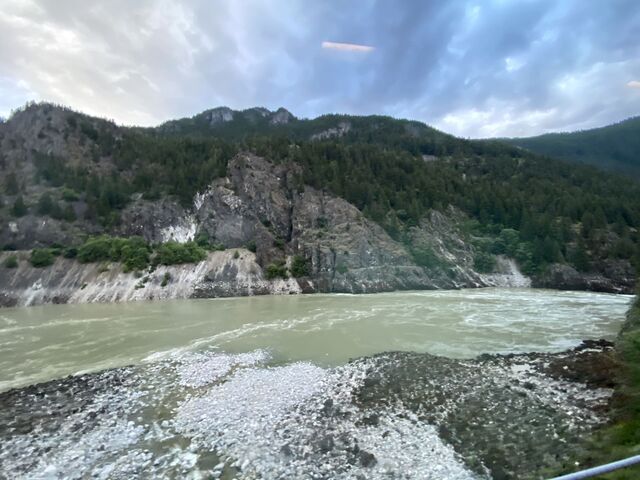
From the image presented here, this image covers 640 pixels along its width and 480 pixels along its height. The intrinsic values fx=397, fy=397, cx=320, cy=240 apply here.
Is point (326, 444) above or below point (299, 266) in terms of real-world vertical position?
below

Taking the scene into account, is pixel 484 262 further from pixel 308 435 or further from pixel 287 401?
pixel 308 435

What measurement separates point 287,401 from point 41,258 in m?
67.2

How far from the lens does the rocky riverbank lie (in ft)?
36.8

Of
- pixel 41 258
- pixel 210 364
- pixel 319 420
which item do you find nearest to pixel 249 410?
pixel 319 420

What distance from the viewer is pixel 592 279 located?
64188 millimetres

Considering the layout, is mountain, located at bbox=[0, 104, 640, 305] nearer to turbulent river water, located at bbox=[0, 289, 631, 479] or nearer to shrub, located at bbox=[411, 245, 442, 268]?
shrub, located at bbox=[411, 245, 442, 268]

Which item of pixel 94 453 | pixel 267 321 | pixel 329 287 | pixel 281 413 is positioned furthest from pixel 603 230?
pixel 94 453

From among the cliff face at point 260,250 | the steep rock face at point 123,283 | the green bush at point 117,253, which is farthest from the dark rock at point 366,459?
the green bush at point 117,253

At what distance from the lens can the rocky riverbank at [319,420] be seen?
11211 millimetres

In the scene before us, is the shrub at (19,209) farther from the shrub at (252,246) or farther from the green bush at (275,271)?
the green bush at (275,271)

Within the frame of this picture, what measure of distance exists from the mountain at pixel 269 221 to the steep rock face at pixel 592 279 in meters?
0.25

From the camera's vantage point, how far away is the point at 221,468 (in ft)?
36.9

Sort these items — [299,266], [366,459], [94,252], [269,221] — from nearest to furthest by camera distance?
[366,459]
[94,252]
[299,266]
[269,221]

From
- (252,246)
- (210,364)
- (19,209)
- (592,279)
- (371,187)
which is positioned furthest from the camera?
(371,187)
